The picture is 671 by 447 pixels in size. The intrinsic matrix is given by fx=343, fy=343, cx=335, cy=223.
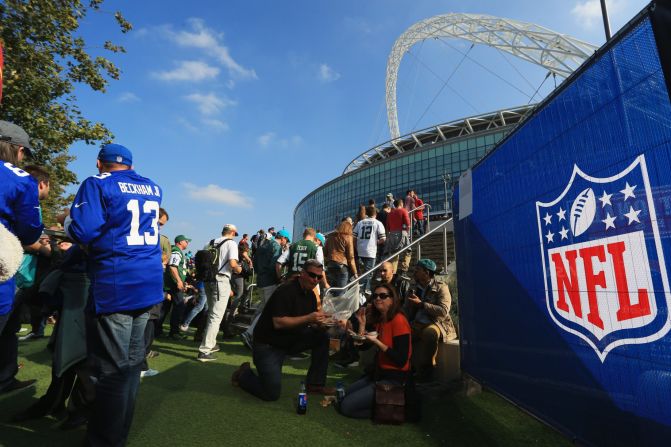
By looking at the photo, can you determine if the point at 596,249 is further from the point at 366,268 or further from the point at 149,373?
the point at 366,268

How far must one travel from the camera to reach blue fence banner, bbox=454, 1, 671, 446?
1.50 metres

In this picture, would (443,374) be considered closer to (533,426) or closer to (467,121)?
(533,426)

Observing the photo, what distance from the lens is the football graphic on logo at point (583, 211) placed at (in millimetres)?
1858

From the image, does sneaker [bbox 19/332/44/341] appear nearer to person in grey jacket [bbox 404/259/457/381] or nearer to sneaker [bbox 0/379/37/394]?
sneaker [bbox 0/379/37/394]

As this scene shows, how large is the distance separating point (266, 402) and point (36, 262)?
8.59 ft

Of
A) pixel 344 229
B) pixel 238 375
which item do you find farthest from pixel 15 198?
pixel 344 229

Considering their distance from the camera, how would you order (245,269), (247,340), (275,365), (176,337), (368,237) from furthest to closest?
(368,237)
(245,269)
(176,337)
(247,340)
(275,365)

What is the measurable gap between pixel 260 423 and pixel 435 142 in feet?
164

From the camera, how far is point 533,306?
7.86 ft

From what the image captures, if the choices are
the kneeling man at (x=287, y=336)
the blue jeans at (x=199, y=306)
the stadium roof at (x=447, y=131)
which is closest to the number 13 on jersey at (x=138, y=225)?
the kneeling man at (x=287, y=336)

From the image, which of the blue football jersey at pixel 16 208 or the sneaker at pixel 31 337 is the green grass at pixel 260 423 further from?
the sneaker at pixel 31 337

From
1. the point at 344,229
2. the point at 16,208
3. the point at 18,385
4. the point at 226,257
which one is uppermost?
the point at 344,229

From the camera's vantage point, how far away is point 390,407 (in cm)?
307

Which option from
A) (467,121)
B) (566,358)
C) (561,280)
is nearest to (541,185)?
(561,280)
